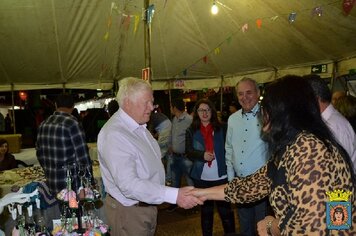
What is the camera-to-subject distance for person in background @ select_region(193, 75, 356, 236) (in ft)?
4.39

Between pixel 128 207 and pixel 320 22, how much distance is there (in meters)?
5.09

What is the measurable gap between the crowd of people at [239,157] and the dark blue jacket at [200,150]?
0.01 m

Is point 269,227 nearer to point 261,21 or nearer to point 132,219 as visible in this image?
point 132,219

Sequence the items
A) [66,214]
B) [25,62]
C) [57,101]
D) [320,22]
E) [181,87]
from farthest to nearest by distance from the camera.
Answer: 1. [181,87]
2. [25,62]
3. [320,22]
4. [57,101]
5. [66,214]

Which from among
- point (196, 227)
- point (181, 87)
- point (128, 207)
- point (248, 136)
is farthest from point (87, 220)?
point (181, 87)

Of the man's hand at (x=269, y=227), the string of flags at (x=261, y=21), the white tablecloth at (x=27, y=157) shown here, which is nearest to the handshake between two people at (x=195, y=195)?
the man's hand at (x=269, y=227)

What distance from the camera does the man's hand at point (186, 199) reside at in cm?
211

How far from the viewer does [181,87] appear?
955cm

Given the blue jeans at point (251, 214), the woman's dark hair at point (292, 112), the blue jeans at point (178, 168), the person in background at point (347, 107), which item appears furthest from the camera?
the blue jeans at point (178, 168)

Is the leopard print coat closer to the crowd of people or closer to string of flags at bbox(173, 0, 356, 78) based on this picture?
the crowd of people

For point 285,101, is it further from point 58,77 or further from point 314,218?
point 58,77

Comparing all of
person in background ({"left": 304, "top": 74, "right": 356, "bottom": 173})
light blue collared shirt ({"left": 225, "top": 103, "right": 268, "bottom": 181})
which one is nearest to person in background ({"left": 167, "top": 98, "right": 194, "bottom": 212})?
light blue collared shirt ({"left": 225, "top": 103, "right": 268, "bottom": 181})

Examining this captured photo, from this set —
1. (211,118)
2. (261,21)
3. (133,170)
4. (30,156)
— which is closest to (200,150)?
(211,118)

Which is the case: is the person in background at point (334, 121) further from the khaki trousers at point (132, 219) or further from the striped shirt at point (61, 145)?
the striped shirt at point (61, 145)
